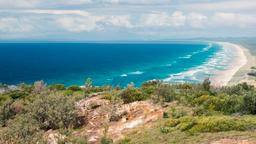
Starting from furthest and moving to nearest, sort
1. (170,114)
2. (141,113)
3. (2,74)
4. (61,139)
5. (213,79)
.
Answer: (2,74) < (213,79) < (141,113) < (170,114) < (61,139)

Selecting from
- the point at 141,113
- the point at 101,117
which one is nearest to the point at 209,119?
the point at 141,113

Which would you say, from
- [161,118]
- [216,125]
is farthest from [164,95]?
[216,125]

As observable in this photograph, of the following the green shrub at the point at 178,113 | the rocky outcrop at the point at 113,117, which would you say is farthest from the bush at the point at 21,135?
the green shrub at the point at 178,113

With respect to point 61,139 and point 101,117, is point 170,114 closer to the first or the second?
point 101,117

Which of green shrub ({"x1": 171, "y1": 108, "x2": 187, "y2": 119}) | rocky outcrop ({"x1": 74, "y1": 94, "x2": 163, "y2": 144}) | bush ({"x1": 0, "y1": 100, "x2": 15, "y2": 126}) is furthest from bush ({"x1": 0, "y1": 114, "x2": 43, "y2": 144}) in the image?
bush ({"x1": 0, "y1": 100, "x2": 15, "y2": 126})

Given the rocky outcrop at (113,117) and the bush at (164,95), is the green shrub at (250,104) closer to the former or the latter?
the rocky outcrop at (113,117)

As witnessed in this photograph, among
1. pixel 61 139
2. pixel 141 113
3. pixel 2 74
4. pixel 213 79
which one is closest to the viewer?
pixel 61 139

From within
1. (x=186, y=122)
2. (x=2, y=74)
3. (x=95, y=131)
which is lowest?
(x=2, y=74)

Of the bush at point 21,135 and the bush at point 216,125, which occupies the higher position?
the bush at point 216,125
